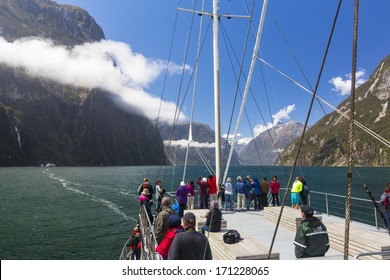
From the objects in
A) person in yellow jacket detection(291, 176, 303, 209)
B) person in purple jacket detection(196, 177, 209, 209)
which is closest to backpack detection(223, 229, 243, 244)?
person in yellow jacket detection(291, 176, 303, 209)

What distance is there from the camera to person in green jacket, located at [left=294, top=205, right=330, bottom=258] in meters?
6.18

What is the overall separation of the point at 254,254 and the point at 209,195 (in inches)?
387

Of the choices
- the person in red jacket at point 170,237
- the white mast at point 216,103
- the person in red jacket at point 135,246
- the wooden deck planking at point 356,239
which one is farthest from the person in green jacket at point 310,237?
the person in red jacket at point 135,246

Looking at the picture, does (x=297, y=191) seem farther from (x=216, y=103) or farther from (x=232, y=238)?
(x=232, y=238)

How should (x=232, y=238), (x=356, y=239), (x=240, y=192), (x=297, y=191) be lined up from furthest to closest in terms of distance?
(x=240, y=192) → (x=297, y=191) → (x=356, y=239) → (x=232, y=238)

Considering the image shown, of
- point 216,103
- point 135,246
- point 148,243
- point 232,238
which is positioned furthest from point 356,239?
point 135,246

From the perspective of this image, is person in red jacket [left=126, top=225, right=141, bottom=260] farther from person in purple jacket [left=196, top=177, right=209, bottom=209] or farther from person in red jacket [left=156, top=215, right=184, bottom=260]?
person in red jacket [left=156, top=215, right=184, bottom=260]

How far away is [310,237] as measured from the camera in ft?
20.4

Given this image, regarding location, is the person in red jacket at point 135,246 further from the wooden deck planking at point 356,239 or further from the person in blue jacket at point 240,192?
the wooden deck planking at point 356,239

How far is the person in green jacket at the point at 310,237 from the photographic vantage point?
6184 millimetres

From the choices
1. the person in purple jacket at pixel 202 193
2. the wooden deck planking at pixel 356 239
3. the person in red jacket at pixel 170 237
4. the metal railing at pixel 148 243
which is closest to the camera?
the person in red jacket at pixel 170 237

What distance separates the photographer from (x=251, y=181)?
1806 centimetres

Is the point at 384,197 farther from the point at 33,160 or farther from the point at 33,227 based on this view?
the point at 33,160
